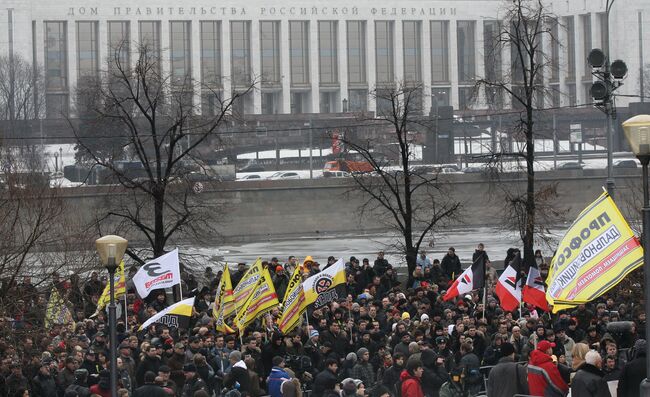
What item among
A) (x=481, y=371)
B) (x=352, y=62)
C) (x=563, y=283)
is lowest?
(x=481, y=371)

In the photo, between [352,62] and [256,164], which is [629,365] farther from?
[352,62]

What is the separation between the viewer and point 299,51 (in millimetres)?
109438

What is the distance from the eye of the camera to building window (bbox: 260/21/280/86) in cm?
10744

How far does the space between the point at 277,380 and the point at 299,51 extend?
92.5 metres

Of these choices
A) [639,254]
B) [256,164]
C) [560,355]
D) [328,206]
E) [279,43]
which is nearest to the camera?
[639,254]

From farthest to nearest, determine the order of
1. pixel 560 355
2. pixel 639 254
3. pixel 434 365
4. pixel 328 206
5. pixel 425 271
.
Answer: pixel 328 206 → pixel 425 271 → pixel 560 355 → pixel 434 365 → pixel 639 254

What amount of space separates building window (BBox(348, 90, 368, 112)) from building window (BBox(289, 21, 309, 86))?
3512mm

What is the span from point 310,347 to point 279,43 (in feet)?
290

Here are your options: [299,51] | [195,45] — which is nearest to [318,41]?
[299,51]

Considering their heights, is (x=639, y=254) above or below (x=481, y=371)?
above

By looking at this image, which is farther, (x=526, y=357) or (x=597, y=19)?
(x=597, y=19)

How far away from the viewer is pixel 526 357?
18.8 metres

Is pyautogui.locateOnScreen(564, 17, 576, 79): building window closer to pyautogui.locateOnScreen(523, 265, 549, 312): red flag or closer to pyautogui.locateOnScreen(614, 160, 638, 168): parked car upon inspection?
pyautogui.locateOnScreen(614, 160, 638, 168): parked car

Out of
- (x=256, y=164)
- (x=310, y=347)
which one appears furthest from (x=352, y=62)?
(x=310, y=347)
